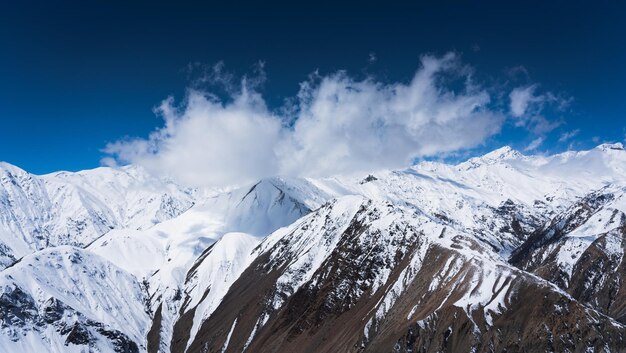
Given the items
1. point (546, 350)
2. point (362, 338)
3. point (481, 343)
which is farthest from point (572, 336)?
point (362, 338)

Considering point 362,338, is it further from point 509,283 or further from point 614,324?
point 614,324

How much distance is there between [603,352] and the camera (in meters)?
142

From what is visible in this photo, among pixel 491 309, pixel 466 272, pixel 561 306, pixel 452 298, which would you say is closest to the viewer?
pixel 561 306

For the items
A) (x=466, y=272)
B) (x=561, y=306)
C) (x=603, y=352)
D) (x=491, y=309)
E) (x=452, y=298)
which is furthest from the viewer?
(x=466, y=272)

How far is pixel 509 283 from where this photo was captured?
172 meters

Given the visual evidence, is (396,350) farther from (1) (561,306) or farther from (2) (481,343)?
(1) (561,306)

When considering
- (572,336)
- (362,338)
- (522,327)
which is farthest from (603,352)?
(362,338)

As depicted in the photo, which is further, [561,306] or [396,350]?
[396,350]

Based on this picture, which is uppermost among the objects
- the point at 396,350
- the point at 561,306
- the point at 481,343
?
the point at 561,306

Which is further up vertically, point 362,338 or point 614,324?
point 614,324

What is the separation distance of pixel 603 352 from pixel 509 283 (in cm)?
3532

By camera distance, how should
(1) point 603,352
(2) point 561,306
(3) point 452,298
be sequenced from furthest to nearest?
(3) point 452,298
(2) point 561,306
(1) point 603,352

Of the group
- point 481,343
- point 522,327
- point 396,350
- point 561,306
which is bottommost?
point 396,350

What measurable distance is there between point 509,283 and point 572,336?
28.3 metres
